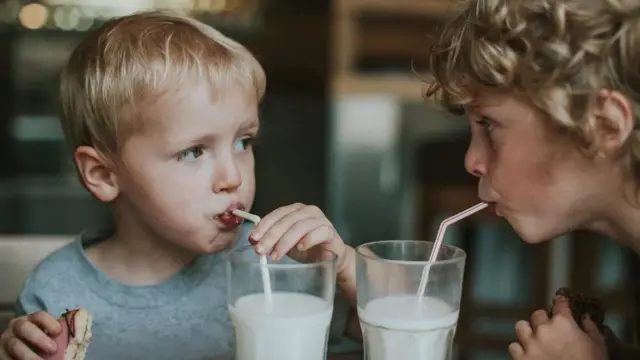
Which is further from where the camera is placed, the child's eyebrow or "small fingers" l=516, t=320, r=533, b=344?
the child's eyebrow

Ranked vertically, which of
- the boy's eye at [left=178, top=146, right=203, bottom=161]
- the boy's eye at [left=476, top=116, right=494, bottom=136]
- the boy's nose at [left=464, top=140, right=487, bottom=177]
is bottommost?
the boy's eye at [left=178, top=146, right=203, bottom=161]

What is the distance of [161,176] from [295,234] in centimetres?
20

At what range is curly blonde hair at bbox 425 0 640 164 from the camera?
72 centimetres

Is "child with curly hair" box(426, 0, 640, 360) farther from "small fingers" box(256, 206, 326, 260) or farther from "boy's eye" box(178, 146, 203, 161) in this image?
"boy's eye" box(178, 146, 203, 161)

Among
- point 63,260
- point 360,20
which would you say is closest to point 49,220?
point 360,20

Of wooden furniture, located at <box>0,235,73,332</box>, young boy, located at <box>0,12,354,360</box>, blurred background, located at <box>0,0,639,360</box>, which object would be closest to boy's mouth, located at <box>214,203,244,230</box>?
young boy, located at <box>0,12,354,360</box>

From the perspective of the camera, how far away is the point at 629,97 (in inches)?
28.9

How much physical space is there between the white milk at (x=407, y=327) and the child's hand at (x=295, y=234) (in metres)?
0.09

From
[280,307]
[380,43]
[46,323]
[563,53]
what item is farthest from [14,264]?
[380,43]

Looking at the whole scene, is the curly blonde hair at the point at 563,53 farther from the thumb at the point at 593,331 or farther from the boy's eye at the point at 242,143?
the boy's eye at the point at 242,143

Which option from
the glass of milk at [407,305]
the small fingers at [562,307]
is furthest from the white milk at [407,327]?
the small fingers at [562,307]

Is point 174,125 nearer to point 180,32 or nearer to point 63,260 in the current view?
point 180,32

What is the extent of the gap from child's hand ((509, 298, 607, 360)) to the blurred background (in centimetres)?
161

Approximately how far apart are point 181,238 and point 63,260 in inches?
6.8
